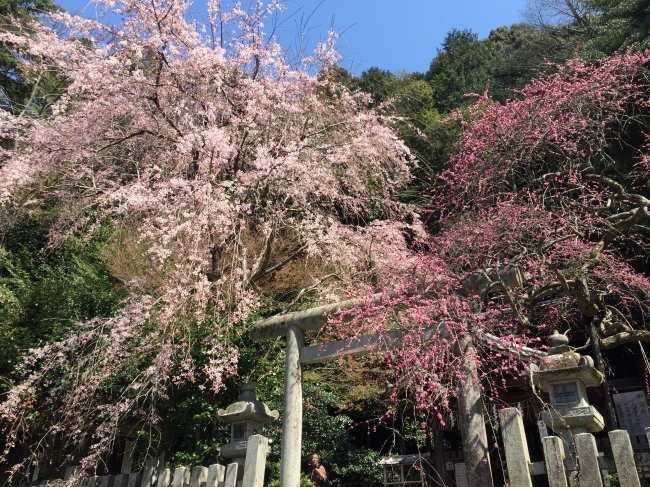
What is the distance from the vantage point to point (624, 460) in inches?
115

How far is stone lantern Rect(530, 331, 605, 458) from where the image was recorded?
12.0ft

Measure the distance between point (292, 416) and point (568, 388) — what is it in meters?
2.37

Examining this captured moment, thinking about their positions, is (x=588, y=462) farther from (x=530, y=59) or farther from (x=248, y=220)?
(x=530, y=59)

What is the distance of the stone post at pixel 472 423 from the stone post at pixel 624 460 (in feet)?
3.09

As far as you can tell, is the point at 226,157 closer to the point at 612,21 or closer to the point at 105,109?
the point at 105,109

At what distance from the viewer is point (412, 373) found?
441 cm

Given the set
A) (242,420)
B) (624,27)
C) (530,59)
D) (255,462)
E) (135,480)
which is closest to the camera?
(255,462)

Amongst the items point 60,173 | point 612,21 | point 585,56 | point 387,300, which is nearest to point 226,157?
point 60,173

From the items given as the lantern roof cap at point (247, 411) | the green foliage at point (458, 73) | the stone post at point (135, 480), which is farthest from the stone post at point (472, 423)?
the green foliage at point (458, 73)

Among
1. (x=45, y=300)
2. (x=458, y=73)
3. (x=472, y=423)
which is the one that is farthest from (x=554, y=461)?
(x=458, y=73)

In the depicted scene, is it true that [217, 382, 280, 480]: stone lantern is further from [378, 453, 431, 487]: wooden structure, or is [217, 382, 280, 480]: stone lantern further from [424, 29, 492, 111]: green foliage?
[424, 29, 492, 111]: green foliage

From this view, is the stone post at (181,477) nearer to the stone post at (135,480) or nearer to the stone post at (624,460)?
the stone post at (135,480)

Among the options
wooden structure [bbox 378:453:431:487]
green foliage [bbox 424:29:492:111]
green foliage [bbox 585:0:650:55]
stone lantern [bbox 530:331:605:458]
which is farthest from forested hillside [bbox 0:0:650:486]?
green foliage [bbox 424:29:492:111]

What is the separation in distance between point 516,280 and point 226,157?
3.65 meters
